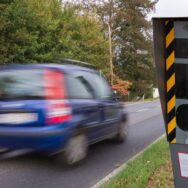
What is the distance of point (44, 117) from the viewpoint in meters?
6.89

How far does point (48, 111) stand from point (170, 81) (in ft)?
13.5

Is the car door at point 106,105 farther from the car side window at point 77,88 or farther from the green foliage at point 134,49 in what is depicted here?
the green foliage at point 134,49

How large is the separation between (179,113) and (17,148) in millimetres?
4237

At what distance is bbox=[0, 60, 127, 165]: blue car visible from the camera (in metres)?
6.84

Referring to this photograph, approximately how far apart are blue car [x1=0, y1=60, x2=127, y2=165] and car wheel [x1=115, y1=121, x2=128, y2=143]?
1.94 metres

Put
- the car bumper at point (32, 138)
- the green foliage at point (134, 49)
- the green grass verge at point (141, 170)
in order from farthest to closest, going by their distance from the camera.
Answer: the green foliage at point (134, 49) → the car bumper at point (32, 138) → the green grass verge at point (141, 170)

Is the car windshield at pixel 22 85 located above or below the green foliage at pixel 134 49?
below

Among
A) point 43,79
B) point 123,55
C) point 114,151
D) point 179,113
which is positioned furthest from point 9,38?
point 123,55

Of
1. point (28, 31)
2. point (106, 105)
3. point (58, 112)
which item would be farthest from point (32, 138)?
point (28, 31)

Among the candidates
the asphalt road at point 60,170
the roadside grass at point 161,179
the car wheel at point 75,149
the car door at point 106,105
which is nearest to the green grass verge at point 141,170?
the roadside grass at point 161,179

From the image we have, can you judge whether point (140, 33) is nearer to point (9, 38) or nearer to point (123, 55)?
point (123, 55)

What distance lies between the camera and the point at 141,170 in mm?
6711

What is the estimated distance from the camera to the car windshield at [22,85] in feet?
23.4

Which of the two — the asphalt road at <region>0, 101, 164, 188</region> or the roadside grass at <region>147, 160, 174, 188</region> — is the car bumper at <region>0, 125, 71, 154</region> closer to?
the asphalt road at <region>0, 101, 164, 188</region>
